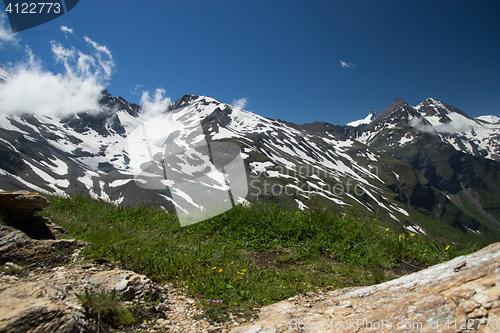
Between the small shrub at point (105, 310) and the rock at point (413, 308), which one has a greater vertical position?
the small shrub at point (105, 310)

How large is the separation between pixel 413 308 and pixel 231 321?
216cm

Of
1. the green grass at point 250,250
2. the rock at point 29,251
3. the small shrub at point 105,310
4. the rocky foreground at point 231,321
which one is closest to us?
the rocky foreground at point 231,321

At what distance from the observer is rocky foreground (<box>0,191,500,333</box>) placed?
6.85 feet

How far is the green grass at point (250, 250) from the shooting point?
4.11 meters

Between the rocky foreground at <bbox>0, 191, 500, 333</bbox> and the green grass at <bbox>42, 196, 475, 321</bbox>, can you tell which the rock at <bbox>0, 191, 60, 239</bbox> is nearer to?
the rocky foreground at <bbox>0, 191, 500, 333</bbox>

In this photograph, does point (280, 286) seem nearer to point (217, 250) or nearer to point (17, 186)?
point (217, 250)

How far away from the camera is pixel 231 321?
3.27m

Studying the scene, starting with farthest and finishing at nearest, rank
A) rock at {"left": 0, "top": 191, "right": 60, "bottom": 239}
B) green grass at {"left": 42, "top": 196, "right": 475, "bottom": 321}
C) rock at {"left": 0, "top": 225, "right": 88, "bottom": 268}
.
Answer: rock at {"left": 0, "top": 191, "right": 60, "bottom": 239}
green grass at {"left": 42, "top": 196, "right": 475, "bottom": 321}
rock at {"left": 0, "top": 225, "right": 88, "bottom": 268}

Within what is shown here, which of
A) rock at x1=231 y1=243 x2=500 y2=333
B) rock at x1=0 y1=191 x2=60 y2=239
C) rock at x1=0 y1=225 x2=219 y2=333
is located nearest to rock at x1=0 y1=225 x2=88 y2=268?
rock at x1=0 y1=225 x2=219 y2=333

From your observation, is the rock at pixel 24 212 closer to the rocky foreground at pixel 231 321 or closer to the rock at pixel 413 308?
the rocky foreground at pixel 231 321

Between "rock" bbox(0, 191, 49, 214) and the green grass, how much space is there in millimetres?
893

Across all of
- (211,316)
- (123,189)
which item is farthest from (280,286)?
(123,189)

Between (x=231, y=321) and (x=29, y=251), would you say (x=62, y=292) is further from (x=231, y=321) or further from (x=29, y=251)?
(x=231, y=321)

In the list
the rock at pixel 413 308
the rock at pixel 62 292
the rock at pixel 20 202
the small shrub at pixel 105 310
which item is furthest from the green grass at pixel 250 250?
the small shrub at pixel 105 310
